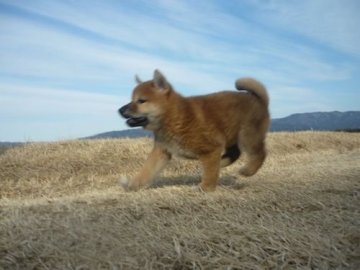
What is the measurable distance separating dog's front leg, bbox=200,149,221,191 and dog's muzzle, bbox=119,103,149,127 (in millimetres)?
909

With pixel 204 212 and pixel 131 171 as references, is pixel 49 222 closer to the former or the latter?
pixel 204 212

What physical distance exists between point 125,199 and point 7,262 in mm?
1949

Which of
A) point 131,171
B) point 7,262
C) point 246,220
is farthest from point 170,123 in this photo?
point 131,171

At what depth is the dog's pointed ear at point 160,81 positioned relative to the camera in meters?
6.49

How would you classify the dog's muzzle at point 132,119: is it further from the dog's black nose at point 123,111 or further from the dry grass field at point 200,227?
the dry grass field at point 200,227

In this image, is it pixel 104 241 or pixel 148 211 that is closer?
pixel 104 241

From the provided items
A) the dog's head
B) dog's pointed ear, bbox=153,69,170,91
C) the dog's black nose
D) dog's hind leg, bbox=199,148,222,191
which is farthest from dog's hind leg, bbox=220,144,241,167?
the dog's black nose

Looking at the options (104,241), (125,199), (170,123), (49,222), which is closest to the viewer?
(104,241)

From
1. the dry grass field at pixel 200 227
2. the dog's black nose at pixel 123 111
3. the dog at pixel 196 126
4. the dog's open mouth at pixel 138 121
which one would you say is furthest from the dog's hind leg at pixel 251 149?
the dog's black nose at pixel 123 111

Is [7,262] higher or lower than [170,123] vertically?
lower

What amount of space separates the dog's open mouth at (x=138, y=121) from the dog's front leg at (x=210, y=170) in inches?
35.3

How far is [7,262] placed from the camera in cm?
389

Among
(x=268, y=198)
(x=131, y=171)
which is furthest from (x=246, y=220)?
(x=131, y=171)

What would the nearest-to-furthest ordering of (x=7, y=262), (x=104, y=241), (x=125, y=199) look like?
(x=7, y=262) → (x=104, y=241) → (x=125, y=199)
